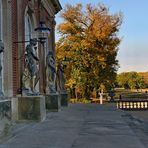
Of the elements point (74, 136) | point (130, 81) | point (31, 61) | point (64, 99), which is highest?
point (130, 81)

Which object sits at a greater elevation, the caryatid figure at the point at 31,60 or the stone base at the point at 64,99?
the caryatid figure at the point at 31,60

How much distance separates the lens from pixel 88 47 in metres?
47.5

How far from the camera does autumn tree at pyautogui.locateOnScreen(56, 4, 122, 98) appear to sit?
47.9 metres

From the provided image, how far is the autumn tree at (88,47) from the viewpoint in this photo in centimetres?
4794

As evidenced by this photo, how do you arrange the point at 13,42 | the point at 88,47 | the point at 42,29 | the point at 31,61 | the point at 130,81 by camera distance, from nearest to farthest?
the point at 31,61
the point at 13,42
the point at 42,29
the point at 88,47
the point at 130,81

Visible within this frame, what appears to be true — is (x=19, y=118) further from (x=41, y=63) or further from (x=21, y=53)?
(x=41, y=63)

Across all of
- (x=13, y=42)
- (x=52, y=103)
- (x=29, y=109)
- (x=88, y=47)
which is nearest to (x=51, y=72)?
(x=52, y=103)

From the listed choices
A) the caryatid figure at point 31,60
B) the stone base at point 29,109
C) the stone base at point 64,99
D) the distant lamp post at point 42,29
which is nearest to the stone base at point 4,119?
the stone base at point 29,109

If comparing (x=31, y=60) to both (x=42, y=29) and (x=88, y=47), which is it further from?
(x=88, y=47)

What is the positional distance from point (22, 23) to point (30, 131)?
586cm

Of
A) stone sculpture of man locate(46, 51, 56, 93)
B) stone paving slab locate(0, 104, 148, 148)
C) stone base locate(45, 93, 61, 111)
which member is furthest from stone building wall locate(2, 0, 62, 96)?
stone base locate(45, 93, 61, 111)

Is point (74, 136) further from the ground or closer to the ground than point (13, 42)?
closer to the ground

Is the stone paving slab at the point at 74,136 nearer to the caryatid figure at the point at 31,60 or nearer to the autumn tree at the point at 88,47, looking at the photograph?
the caryatid figure at the point at 31,60

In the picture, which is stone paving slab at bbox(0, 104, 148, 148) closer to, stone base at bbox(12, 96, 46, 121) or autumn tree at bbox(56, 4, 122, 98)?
stone base at bbox(12, 96, 46, 121)
